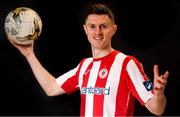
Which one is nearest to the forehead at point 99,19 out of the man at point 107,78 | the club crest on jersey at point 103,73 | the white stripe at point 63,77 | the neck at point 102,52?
the man at point 107,78

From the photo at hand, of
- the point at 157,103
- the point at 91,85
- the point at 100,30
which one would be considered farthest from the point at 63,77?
the point at 157,103

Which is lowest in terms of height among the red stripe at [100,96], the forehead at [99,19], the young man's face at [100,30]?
the red stripe at [100,96]

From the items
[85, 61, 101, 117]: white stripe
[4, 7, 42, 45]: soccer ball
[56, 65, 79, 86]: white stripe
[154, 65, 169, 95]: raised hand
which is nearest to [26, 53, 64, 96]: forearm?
[56, 65, 79, 86]: white stripe

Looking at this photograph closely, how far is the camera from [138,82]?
2314mm

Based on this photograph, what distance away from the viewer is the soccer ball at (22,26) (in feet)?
8.72

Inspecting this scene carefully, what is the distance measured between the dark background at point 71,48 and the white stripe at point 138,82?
1.90 ft

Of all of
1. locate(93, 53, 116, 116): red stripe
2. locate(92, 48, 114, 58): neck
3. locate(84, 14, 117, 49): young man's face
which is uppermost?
locate(84, 14, 117, 49): young man's face

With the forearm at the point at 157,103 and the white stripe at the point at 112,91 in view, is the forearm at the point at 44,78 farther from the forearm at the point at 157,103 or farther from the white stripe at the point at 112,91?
the forearm at the point at 157,103

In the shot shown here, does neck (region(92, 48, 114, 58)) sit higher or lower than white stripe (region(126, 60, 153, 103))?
higher

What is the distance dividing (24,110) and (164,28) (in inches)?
48.9

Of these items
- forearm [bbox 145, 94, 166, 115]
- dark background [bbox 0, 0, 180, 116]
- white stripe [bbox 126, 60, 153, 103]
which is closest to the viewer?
forearm [bbox 145, 94, 166, 115]

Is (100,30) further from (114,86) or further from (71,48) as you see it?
(71,48)

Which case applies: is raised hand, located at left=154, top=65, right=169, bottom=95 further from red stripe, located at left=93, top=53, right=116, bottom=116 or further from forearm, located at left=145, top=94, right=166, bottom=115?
red stripe, located at left=93, top=53, right=116, bottom=116

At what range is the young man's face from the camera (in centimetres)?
245
